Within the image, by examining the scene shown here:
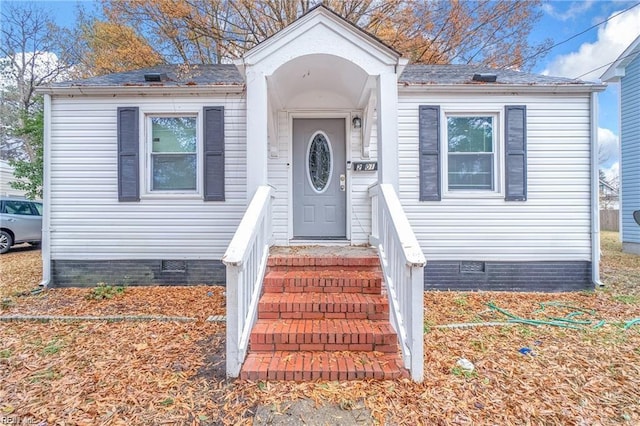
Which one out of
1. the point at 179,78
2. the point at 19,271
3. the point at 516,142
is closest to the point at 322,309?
the point at 516,142

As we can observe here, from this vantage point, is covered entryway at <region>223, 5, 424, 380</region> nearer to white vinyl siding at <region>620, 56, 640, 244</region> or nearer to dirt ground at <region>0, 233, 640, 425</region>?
dirt ground at <region>0, 233, 640, 425</region>

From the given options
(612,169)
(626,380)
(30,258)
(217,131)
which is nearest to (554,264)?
(626,380)

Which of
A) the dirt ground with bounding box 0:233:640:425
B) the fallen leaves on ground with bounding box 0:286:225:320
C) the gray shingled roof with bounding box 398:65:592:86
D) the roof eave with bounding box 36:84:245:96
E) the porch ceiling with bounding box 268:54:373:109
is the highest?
the gray shingled roof with bounding box 398:65:592:86

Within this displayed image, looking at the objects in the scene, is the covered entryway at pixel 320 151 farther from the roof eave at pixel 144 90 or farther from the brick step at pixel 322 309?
the brick step at pixel 322 309

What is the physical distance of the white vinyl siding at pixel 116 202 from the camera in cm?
491

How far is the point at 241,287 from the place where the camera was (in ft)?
8.24

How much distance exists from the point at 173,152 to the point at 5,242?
23.8 feet

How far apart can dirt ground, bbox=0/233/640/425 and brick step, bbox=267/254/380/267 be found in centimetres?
93

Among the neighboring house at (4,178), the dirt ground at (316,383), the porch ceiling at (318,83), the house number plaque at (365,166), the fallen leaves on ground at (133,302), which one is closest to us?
the dirt ground at (316,383)

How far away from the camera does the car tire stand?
27.0 feet

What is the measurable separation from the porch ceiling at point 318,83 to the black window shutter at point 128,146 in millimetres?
2333

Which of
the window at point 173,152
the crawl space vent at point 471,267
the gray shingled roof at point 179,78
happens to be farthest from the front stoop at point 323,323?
the gray shingled roof at point 179,78

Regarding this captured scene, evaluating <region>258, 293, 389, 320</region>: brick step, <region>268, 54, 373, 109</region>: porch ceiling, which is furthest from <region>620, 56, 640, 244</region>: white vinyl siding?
<region>258, 293, 389, 320</region>: brick step

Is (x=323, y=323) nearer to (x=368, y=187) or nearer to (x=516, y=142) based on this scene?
(x=368, y=187)
